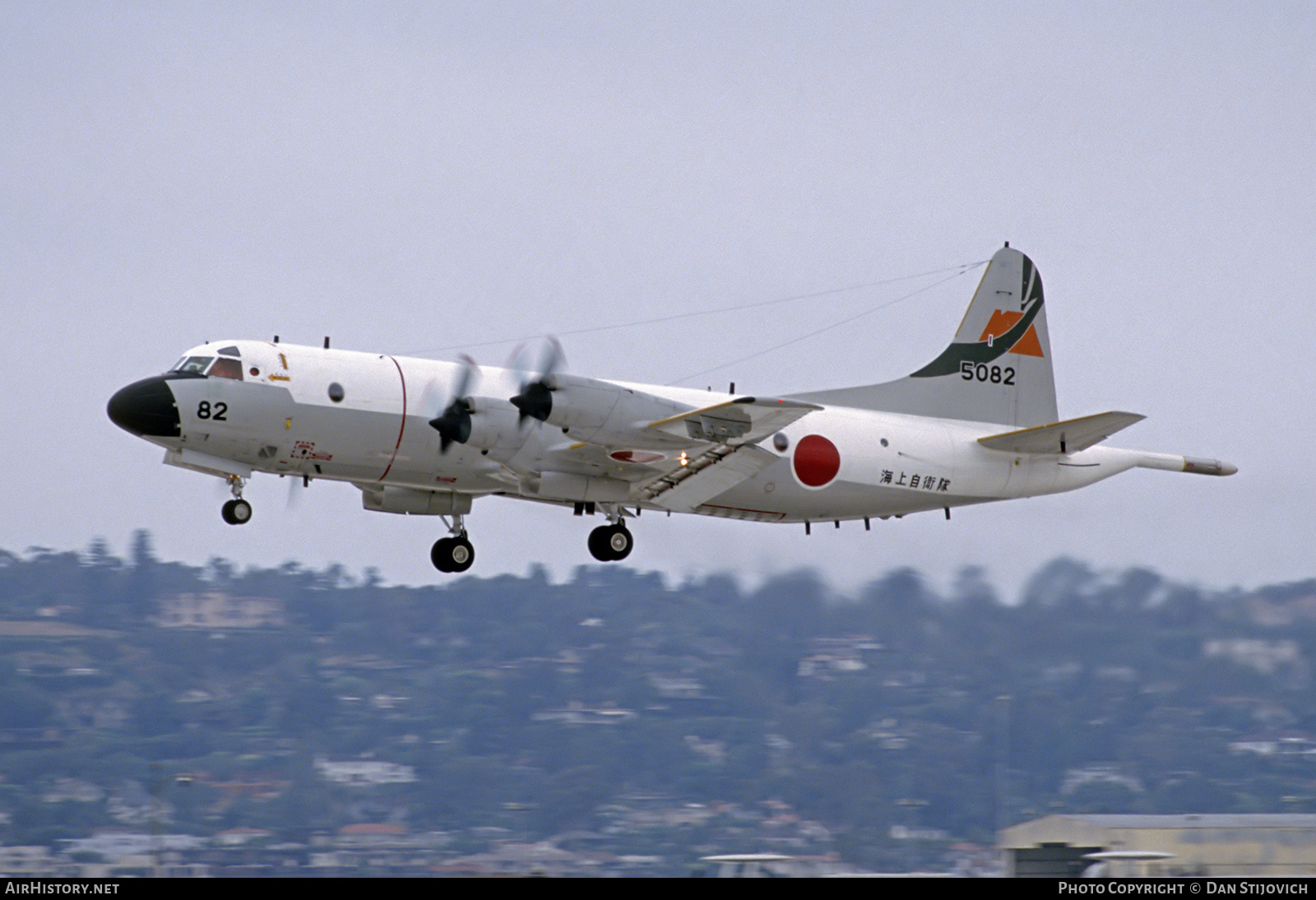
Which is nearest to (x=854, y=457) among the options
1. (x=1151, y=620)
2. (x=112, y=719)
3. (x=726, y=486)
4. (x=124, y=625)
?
(x=726, y=486)

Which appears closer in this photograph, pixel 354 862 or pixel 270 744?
pixel 354 862

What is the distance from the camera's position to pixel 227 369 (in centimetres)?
2123

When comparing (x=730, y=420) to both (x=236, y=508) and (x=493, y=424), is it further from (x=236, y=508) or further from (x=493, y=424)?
(x=236, y=508)

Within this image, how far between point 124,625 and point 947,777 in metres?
37.9

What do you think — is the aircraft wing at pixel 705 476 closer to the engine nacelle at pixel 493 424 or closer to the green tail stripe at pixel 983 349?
the engine nacelle at pixel 493 424

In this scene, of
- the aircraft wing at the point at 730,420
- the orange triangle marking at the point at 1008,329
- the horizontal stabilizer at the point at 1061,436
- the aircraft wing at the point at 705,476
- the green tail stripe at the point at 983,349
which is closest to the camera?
the aircraft wing at the point at 730,420

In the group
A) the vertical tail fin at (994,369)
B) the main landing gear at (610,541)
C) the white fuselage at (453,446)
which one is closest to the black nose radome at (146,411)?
the white fuselage at (453,446)

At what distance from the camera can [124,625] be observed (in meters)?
63.9

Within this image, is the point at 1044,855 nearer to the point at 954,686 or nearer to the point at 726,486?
the point at 726,486

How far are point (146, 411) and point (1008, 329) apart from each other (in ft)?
45.9

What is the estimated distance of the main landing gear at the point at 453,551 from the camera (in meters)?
23.7

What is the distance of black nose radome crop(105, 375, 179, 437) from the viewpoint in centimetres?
2081

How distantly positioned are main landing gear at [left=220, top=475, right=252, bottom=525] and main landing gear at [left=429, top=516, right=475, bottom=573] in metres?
3.11

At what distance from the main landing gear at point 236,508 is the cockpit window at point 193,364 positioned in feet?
5.04
